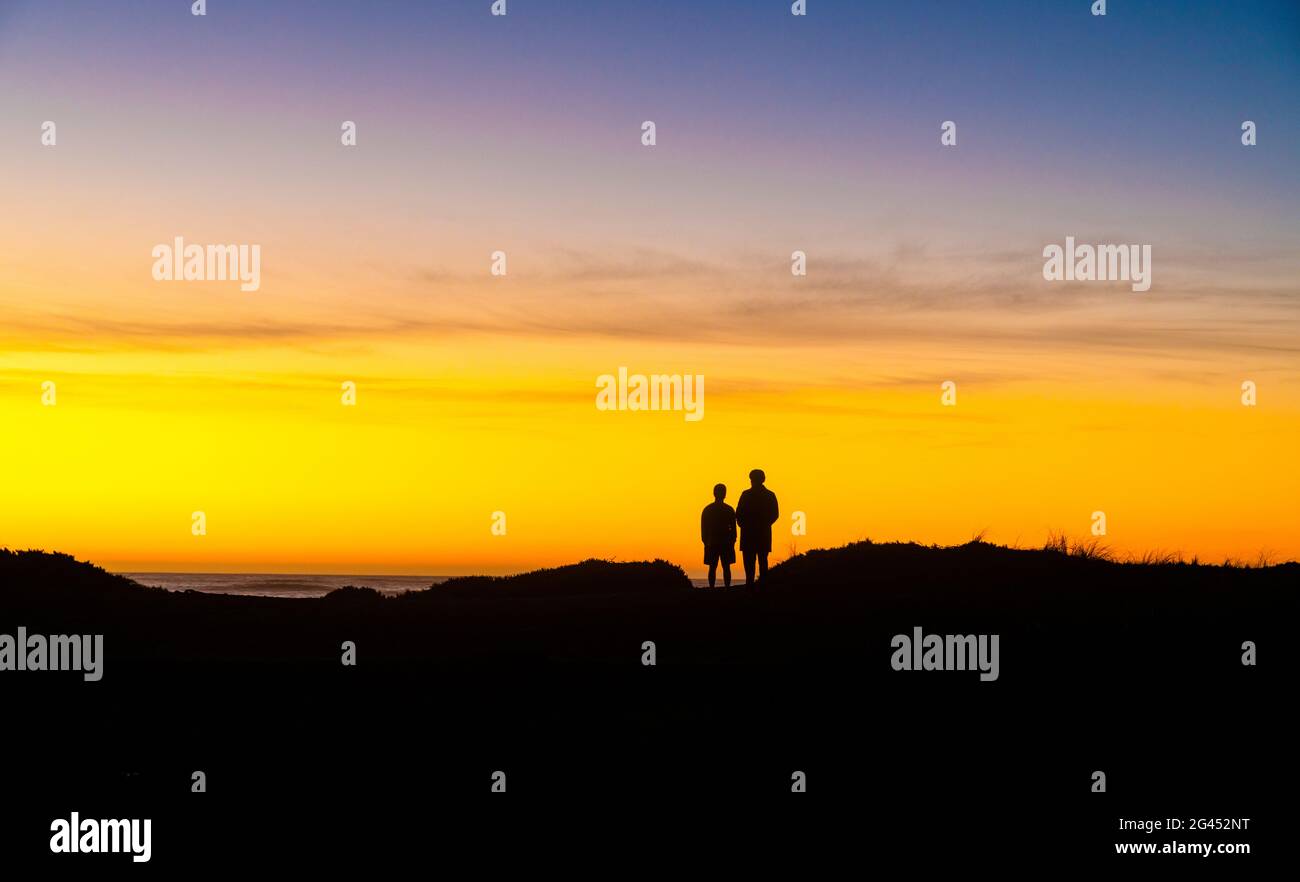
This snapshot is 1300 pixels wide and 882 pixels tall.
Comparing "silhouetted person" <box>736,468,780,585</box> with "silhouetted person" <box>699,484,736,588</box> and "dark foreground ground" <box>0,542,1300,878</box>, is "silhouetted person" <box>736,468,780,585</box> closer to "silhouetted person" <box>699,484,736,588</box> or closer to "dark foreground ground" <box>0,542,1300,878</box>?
"silhouetted person" <box>699,484,736,588</box>

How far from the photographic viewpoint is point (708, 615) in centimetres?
2309

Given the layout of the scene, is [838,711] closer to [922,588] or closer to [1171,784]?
[1171,784]

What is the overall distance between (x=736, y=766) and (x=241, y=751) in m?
5.22

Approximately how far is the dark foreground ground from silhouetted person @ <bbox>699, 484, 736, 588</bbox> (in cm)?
263

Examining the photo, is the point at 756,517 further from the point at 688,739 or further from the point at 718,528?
the point at 688,739

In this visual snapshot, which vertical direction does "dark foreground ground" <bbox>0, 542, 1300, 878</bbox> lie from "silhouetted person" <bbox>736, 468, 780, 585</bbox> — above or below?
below

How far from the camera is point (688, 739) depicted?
14.4 meters

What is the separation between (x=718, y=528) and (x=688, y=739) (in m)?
11.6

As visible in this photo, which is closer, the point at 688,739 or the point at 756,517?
the point at 688,739

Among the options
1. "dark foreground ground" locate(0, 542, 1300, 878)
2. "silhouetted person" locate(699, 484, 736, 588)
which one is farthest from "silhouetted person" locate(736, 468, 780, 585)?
"dark foreground ground" locate(0, 542, 1300, 878)

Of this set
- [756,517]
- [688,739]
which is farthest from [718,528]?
[688,739]

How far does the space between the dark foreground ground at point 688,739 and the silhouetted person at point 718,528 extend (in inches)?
103

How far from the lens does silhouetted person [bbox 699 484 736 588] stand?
25.8 metres
